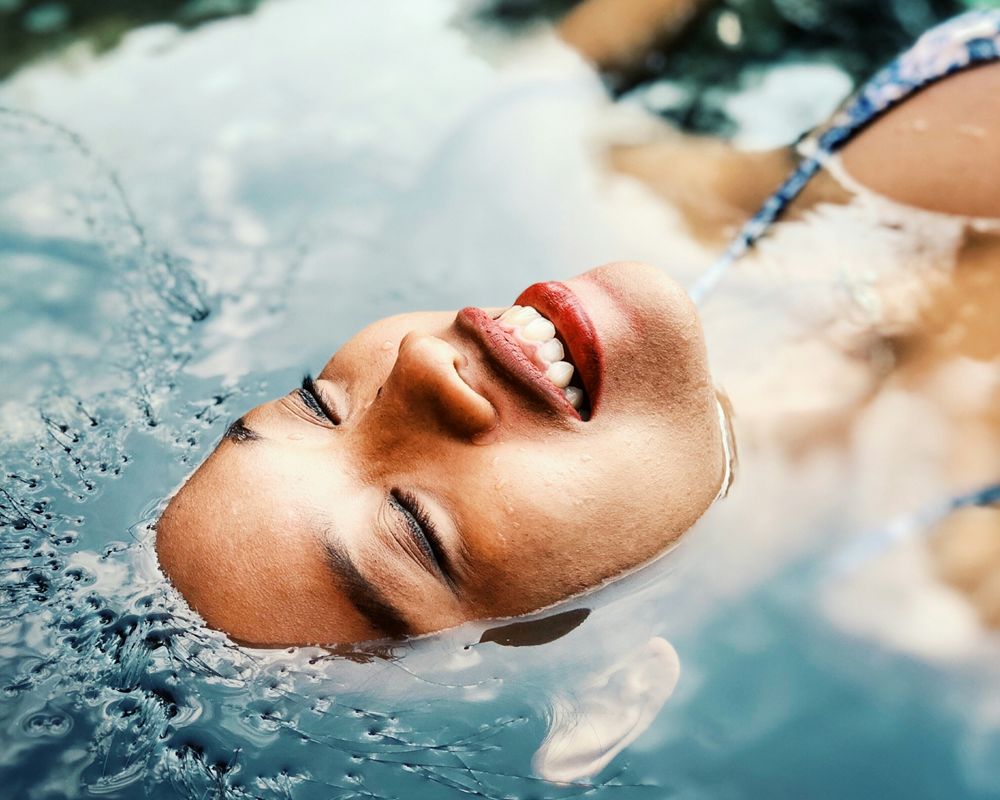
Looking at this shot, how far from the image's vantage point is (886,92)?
2.11 m

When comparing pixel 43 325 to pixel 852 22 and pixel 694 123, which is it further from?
pixel 852 22

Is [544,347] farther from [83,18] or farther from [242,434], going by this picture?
[83,18]

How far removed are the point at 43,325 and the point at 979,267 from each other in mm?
2363

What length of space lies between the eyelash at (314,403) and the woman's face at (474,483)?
0.26 ft

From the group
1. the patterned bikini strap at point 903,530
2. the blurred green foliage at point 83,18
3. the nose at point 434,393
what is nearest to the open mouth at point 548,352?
the nose at point 434,393

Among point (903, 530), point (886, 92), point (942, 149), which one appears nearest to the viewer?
point (903, 530)

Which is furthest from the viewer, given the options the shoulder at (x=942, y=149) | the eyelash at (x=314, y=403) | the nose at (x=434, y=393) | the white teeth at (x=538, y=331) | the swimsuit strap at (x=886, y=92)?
the swimsuit strap at (x=886, y=92)

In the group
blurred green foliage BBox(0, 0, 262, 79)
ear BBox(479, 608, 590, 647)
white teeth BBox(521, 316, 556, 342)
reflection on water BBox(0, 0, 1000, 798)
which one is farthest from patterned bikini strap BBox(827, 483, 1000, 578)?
blurred green foliage BBox(0, 0, 262, 79)

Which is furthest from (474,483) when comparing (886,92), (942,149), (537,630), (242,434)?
(886,92)

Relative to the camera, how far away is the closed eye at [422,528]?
1.36 m

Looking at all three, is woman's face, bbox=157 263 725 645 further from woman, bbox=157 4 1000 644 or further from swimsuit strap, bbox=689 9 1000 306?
swimsuit strap, bbox=689 9 1000 306

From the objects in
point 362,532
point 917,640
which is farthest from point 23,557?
point 917,640

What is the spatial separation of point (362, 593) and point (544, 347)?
1.74 ft

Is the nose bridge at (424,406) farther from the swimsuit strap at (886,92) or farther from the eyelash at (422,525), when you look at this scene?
the swimsuit strap at (886,92)
